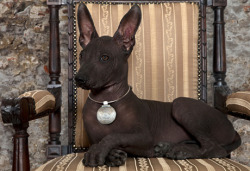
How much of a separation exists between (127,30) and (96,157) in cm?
56

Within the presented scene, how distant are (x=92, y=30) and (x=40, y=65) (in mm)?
1077

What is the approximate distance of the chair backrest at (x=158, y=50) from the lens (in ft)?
6.31

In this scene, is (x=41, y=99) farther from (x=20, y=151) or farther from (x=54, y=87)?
(x=54, y=87)

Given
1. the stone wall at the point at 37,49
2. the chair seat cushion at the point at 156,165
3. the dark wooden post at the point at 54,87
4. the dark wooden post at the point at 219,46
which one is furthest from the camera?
the stone wall at the point at 37,49

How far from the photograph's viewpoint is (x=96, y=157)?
1.29 meters

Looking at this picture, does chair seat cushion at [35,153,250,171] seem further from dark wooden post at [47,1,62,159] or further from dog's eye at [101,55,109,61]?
dark wooden post at [47,1,62,159]

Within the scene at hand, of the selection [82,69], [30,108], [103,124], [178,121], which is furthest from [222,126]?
[30,108]

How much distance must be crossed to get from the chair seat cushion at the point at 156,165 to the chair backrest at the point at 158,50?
543 millimetres

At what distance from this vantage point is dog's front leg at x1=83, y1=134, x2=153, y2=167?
1284 mm

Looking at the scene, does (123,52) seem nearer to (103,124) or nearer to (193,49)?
(103,124)

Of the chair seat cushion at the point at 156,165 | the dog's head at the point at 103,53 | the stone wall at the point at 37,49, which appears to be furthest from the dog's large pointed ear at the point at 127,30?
the stone wall at the point at 37,49

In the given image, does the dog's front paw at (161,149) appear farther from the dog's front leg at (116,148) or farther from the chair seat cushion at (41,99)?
the chair seat cushion at (41,99)

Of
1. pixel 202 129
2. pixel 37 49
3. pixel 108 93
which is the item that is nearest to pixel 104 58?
pixel 108 93

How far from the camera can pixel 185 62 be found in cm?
197
